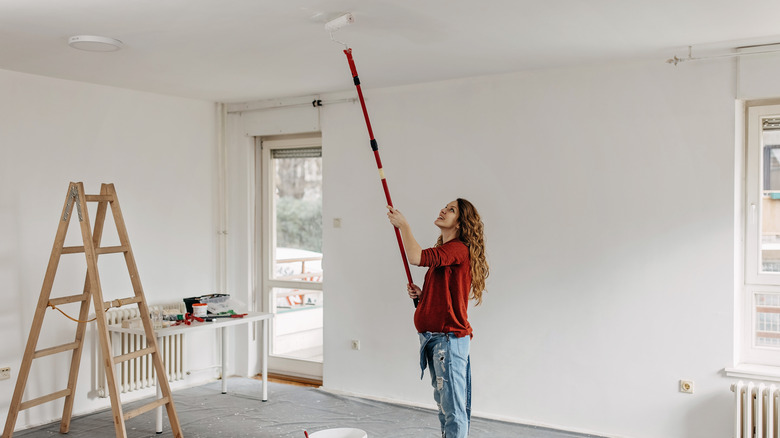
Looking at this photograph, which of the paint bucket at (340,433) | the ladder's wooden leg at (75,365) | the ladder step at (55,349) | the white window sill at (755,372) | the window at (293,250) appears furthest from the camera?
the window at (293,250)

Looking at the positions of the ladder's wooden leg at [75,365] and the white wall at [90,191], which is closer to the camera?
the ladder's wooden leg at [75,365]

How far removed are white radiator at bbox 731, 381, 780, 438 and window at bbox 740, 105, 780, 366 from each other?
31cm

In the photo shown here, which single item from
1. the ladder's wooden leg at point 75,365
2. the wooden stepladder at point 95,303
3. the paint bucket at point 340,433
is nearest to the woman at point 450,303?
the paint bucket at point 340,433

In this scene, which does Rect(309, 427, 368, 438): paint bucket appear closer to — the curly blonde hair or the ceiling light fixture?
the curly blonde hair

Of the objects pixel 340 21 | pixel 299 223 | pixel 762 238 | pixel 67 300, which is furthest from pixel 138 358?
pixel 762 238

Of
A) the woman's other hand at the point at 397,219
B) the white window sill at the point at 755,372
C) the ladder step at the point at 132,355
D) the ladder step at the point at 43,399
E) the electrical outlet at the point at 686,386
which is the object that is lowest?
the ladder step at the point at 43,399

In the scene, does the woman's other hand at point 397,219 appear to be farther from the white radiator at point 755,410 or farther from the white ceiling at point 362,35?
the white radiator at point 755,410

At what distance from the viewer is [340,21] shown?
3014mm

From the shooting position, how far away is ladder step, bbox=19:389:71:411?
3807mm

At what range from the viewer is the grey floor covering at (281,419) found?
4.06m

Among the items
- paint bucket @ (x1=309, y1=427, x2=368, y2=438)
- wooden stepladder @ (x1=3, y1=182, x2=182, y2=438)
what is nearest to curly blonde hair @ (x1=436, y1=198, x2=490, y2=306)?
paint bucket @ (x1=309, y1=427, x2=368, y2=438)

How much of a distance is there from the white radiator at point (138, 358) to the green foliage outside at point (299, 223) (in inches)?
40.2

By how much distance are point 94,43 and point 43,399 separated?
2112 mm

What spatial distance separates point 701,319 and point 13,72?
4.44 m
